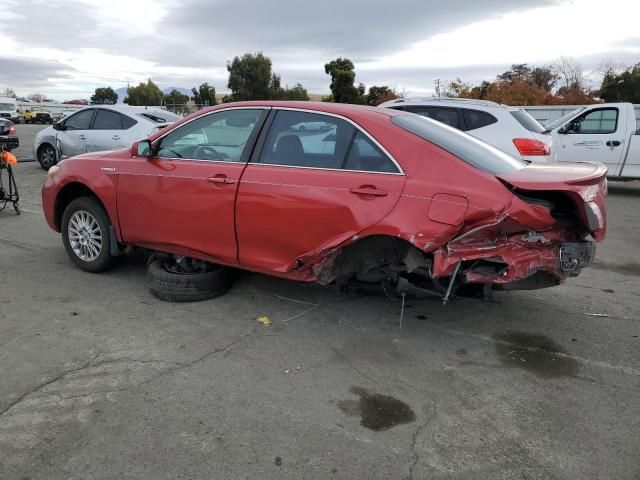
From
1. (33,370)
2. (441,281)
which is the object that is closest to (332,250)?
(441,281)

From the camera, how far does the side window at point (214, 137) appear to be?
14.4 ft

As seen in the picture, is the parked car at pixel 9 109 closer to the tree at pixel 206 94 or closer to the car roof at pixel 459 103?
the tree at pixel 206 94

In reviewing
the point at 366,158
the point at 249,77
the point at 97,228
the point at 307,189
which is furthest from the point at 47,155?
the point at 249,77

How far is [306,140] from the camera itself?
410cm

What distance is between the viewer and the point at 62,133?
40.0 feet

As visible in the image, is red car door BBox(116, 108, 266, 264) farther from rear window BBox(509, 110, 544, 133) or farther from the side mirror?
rear window BBox(509, 110, 544, 133)

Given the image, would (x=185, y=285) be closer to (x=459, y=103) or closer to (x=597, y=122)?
(x=459, y=103)

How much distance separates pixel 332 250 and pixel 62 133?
35.1 feet

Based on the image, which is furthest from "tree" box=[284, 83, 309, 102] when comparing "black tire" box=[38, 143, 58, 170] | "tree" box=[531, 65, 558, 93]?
"black tire" box=[38, 143, 58, 170]

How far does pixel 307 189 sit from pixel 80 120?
9.97 metres

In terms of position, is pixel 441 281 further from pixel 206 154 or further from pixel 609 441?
pixel 206 154

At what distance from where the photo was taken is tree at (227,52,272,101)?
1590 inches

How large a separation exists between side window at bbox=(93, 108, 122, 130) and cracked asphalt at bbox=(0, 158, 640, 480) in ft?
23.0

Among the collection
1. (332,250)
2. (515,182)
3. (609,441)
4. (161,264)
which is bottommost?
(609,441)
